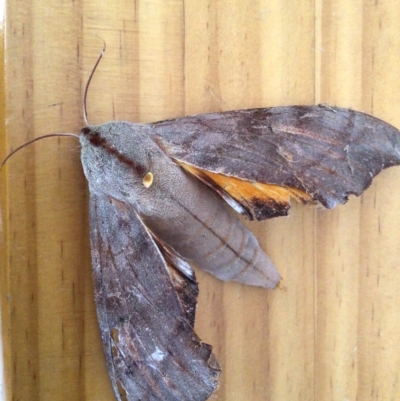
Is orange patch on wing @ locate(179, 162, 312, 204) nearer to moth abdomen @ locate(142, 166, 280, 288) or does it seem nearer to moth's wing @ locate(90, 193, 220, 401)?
moth abdomen @ locate(142, 166, 280, 288)

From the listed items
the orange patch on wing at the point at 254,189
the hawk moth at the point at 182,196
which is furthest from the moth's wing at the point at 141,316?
the orange patch on wing at the point at 254,189

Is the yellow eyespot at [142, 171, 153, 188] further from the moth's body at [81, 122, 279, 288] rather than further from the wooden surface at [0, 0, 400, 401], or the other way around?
the wooden surface at [0, 0, 400, 401]

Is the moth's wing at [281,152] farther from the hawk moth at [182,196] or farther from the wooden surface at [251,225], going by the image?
the wooden surface at [251,225]

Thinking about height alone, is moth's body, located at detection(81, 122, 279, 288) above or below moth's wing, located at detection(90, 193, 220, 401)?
above

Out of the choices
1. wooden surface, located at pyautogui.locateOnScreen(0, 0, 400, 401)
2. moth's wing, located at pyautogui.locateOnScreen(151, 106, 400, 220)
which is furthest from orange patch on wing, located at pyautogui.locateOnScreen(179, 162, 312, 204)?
wooden surface, located at pyautogui.locateOnScreen(0, 0, 400, 401)

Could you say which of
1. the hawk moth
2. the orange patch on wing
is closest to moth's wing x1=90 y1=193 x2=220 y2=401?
the hawk moth

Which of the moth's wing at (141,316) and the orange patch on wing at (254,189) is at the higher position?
the orange patch on wing at (254,189)

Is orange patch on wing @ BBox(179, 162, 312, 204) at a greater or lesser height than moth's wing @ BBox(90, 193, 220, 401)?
greater
